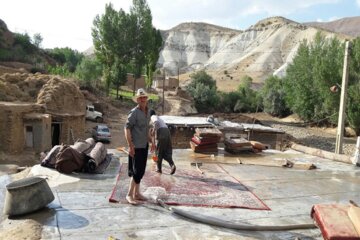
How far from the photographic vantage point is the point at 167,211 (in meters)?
5.40

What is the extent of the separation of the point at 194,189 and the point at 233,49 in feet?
345

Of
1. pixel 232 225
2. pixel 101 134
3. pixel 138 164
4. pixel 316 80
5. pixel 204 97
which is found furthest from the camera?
pixel 204 97

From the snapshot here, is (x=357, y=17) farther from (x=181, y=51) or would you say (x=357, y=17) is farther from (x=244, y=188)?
(x=244, y=188)

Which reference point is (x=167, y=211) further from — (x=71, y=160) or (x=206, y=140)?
(x=206, y=140)

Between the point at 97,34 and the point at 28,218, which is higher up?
the point at 97,34

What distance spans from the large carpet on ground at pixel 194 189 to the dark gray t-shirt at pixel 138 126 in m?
0.90

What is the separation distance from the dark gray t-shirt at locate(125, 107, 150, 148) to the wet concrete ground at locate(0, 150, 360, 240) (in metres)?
0.95

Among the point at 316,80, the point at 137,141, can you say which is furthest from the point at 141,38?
the point at 137,141

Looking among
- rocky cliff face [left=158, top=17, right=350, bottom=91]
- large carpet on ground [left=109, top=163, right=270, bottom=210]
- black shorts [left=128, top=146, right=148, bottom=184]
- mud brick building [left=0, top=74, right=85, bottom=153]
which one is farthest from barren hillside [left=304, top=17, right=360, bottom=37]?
black shorts [left=128, top=146, right=148, bottom=184]

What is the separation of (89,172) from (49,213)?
249 cm

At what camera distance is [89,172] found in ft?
25.0

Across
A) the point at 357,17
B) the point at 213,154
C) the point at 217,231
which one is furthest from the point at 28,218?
the point at 357,17

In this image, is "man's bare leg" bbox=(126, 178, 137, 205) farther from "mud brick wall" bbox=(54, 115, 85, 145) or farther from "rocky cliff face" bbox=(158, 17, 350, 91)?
"rocky cliff face" bbox=(158, 17, 350, 91)

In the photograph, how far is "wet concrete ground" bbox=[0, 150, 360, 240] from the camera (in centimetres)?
465
